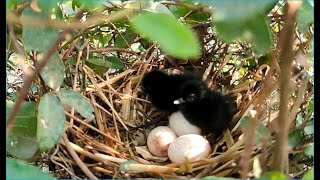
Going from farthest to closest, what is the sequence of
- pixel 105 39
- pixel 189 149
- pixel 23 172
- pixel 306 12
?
pixel 105 39 → pixel 189 149 → pixel 306 12 → pixel 23 172

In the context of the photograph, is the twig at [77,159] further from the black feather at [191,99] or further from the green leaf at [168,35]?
the green leaf at [168,35]

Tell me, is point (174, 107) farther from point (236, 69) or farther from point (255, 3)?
point (255, 3)

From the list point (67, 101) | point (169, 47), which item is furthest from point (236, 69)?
point (169, 47)

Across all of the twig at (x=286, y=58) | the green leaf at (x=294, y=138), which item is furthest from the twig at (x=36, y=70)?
the green leaf at (x=294, y=138)

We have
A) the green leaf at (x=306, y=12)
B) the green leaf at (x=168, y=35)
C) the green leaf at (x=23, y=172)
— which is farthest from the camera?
the green leaf at (x=306, y=12)

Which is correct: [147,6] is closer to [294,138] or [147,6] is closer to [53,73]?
[53,73]

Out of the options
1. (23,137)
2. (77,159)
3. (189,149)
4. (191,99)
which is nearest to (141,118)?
(191,99)
